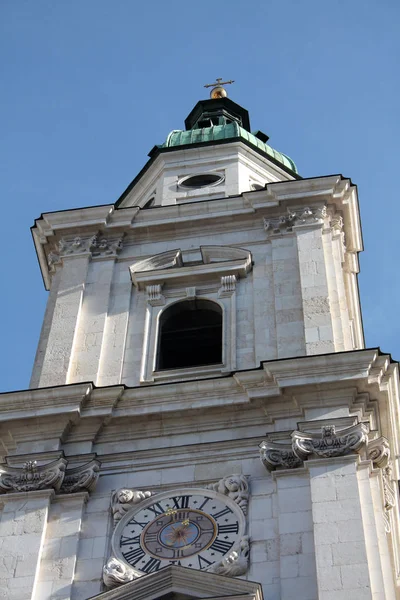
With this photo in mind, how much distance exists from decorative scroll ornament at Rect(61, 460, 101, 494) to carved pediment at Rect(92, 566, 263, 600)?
2904 millimetres

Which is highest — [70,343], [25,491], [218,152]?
[218,152]

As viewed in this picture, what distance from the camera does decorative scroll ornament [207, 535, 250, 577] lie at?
23.6m

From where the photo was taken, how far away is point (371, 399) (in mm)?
26672

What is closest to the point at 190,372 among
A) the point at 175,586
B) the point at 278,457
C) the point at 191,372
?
the point at 191,372

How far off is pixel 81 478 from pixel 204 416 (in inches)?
107

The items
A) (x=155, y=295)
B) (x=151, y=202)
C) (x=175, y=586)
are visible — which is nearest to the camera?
(x=175, y=586)

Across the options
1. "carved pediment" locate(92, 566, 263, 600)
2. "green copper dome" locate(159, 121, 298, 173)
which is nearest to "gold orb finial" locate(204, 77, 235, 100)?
"green copper dome" locate(159, 121, 298, 173)

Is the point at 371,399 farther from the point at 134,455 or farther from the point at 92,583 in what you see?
the point at 92,583

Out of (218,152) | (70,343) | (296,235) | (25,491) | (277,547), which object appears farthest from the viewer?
(218,152)

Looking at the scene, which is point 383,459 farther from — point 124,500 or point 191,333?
point 191,333

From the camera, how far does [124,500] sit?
25484 mm

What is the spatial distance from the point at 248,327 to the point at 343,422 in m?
4.85

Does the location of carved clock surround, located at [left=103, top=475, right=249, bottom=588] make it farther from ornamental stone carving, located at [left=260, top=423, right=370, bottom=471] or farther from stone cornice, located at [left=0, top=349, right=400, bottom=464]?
stone cornice, located at [left=0, top=349, right=400, bottom=464]

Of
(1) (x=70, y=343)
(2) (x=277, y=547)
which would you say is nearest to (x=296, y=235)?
(1) (x=70, y=343)
